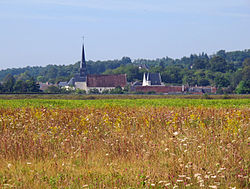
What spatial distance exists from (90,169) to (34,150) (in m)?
2.07

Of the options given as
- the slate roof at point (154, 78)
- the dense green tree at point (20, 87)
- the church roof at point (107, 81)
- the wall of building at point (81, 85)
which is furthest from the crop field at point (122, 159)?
the wall of building at point (81, 85)

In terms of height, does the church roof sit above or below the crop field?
above

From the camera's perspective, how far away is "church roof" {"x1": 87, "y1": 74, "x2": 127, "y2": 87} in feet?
485

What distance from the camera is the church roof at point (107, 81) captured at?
148m

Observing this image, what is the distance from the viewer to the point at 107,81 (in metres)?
148

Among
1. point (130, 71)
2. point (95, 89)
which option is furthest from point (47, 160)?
point (130, 71)

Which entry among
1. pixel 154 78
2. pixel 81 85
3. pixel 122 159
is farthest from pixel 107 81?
pixel 122 159

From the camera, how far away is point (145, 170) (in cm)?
854

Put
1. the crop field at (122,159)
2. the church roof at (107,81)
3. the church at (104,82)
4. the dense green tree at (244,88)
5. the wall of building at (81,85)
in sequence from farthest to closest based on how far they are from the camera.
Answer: the wall of building at (81,85) < the church roof at (107,81) < the church at (104,82) < the dense green tree at (244,88) < the crop field at (122,159)

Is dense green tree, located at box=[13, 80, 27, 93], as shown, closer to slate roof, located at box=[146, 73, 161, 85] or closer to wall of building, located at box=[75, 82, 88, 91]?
wall of building, located at box=[75, 82, 88, 91]

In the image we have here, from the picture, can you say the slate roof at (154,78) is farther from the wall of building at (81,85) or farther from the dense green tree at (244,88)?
the dense green tree at (244,88)

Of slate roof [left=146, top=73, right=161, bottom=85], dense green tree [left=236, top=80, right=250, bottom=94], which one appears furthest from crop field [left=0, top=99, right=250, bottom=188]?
slate roof [left=146, top=73, right=161, bottom=85]

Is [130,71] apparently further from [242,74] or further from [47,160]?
[47,160]

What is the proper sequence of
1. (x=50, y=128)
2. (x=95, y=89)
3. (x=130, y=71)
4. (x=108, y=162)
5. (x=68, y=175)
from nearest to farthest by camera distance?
(x=68, y=175), (x=108, y=162), (x=50, y=128), (x=95, y=89), (x=130, y=71)
